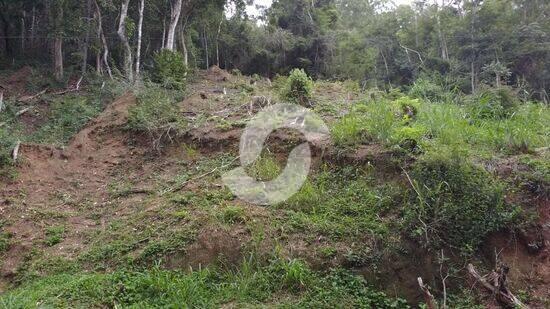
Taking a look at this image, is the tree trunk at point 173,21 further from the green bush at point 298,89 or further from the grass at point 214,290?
the grass at point 214,290

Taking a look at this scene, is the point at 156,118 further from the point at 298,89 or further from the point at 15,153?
the point at 298,89

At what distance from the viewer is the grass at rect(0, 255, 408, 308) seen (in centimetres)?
425

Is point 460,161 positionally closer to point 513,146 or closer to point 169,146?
point 513,146

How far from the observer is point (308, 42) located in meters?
21.2

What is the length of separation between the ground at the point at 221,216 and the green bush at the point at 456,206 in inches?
5.6

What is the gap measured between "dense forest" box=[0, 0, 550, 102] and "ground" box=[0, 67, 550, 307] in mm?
10104

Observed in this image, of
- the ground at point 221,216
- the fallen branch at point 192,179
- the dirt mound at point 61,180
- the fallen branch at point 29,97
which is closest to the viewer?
the ground at point 221,216

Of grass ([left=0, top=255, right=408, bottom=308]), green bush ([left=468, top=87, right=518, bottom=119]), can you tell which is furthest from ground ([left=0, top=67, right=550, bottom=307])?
green bush ([left=468, top=87, right=518, bottom=119])

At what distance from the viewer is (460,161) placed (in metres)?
4.89

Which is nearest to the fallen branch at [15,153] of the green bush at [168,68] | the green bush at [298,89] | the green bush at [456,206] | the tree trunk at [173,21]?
the green bush at [298,89]

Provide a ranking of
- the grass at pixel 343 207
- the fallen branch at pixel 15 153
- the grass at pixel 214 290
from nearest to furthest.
Result: the grass at pixel 214 290, the grass at pixel 343 207, the fallen branch at pixel 15 153

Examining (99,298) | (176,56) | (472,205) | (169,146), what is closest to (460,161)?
(472,205)

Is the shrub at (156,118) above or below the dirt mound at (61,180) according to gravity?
above

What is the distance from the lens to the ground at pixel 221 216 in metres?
4.60
